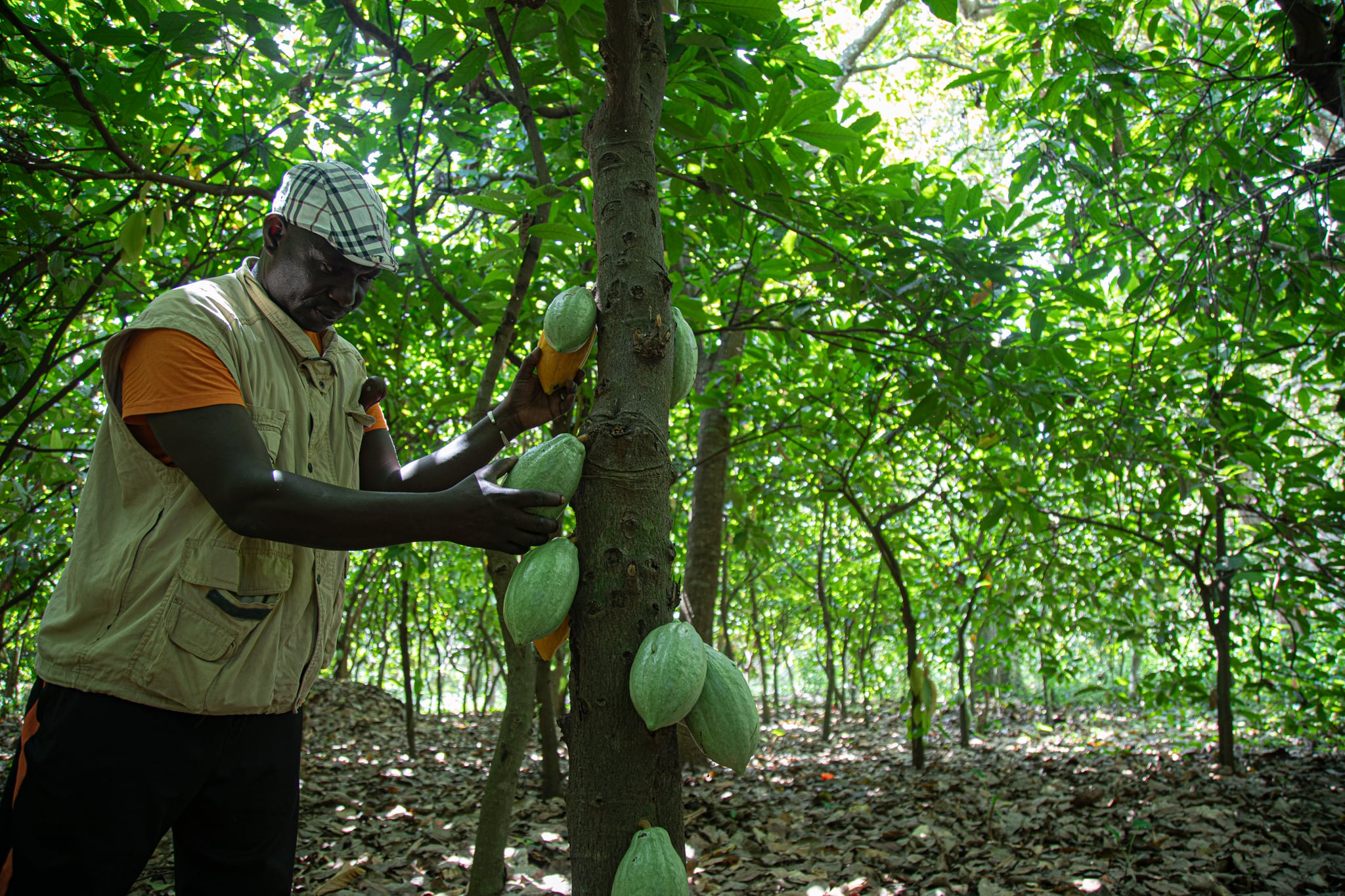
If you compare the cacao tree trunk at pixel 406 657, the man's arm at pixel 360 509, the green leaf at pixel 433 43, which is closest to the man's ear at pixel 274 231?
the man's arm at pixel 360 509

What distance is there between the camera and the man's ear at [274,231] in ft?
4.46

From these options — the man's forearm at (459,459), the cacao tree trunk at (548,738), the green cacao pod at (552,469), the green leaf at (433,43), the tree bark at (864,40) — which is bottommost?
the cacao tree trunk at (548,738)

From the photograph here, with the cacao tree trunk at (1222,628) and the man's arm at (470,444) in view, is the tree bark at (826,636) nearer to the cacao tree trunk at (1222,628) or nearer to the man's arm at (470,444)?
the cacao tree trunk at (1222,628)

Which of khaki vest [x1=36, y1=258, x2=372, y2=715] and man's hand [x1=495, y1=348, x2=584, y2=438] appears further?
man's hand [x1=495, y1=348, x2=584, y2=438]

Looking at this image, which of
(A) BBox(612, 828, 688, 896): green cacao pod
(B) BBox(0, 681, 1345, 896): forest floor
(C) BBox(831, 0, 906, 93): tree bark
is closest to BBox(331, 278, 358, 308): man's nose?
(A) BBox(612, 828, 688, 896): green cacao pod

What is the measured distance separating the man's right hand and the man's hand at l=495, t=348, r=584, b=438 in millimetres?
372

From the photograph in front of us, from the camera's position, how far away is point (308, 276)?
136 centimetres

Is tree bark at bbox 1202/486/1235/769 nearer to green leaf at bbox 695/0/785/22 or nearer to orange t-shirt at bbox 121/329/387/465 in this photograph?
green leaf at bbox 695/0/785/22

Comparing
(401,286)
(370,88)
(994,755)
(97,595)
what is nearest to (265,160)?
(370,88)

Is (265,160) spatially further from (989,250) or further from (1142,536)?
(1142,536)

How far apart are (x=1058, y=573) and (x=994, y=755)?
5.21ft

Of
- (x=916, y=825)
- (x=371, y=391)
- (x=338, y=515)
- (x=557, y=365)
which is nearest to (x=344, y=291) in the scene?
(x=371, y=391)

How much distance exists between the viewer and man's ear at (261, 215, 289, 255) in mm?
1358

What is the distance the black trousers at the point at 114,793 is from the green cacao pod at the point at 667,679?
2.56ft
